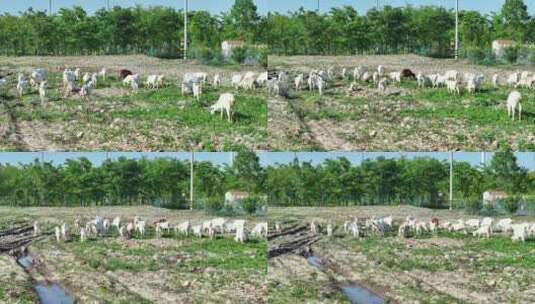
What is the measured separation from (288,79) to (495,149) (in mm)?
1932

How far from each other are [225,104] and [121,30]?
4.13ft

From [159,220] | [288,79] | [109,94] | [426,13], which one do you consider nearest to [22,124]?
[109,94]

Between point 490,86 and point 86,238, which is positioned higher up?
point 490,86

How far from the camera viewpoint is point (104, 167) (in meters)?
7.31

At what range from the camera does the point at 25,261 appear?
24.4ft

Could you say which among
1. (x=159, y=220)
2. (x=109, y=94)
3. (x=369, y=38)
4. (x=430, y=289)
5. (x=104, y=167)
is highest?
(x=369, y=38)

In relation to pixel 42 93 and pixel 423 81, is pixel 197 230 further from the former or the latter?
pixel 423 81

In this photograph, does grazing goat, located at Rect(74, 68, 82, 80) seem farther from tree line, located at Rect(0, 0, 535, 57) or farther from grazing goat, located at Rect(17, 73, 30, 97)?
grazing goat, located at Rect(17, 73, 30, 97)

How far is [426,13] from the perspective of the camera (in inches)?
291

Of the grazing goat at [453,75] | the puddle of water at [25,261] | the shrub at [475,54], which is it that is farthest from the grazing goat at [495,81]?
the puddle of water at [25,261]

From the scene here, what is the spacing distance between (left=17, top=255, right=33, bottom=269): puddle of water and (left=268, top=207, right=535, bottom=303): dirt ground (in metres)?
2.18

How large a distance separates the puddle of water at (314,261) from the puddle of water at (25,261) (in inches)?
99.4

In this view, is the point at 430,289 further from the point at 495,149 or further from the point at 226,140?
the point at 226,140

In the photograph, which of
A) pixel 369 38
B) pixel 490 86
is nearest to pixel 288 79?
pixel 369 38
